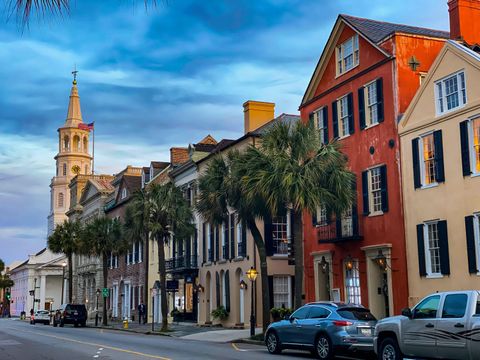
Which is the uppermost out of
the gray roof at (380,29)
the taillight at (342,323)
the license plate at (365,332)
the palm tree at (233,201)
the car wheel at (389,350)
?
Answer: the gray roof at (380,29)

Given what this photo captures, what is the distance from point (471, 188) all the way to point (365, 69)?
8139 millimetres

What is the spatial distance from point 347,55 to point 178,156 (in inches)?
961

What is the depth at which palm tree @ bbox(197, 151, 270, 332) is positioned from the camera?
91.0 feet

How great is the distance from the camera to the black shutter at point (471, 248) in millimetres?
23203

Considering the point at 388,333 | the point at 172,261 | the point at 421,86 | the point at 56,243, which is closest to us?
the point at 388,333

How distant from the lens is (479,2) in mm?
29062

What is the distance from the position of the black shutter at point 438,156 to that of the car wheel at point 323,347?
8553 mm

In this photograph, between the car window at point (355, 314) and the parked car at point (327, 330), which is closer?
the parked car at point (327, 330)

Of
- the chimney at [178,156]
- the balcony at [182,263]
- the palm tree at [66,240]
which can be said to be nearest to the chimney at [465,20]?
the balcony at [182,263]

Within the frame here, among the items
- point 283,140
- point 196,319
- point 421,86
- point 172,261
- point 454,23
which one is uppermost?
point 454,23

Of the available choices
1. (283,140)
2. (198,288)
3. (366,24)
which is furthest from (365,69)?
(198,288)

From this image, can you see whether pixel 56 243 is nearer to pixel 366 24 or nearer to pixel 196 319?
pixel 196 319

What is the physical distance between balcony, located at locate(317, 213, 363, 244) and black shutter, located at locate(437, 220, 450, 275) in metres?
4.45

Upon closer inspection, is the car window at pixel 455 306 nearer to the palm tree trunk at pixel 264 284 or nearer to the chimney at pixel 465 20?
the palm tree trunk at pixel 264 284
